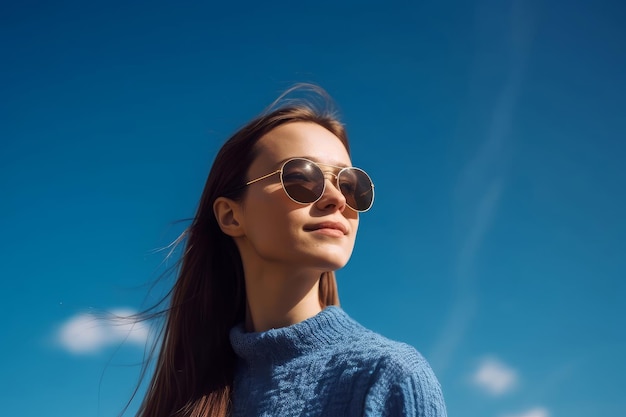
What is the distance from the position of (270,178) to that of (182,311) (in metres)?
1.15

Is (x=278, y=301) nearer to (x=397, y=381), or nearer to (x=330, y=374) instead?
(x=330, y=374)

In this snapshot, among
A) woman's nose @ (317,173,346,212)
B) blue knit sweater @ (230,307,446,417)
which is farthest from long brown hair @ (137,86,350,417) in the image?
woman's nose @ (317,173,346,212)

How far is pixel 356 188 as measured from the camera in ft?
12.1

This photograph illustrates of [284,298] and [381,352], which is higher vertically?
[284,298]

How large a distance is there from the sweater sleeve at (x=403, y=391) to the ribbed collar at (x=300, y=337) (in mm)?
436

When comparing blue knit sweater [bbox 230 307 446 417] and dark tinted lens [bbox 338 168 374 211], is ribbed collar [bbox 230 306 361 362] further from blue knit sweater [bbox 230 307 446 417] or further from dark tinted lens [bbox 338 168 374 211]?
dark tinted lens [bbox 338 168 374 211]

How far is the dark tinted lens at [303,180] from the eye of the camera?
3500 millimetres

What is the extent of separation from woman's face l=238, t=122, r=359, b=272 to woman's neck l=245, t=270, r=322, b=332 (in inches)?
3.3

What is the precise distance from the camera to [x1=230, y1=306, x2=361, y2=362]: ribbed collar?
11.5 ft

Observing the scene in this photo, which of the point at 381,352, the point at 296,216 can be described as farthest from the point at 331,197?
the point at 381,352

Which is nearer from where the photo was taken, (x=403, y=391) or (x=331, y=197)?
(x=403, y=391)

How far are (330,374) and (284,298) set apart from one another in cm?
52

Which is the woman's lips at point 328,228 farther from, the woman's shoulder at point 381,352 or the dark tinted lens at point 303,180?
the woman's shoulder at point 381,352

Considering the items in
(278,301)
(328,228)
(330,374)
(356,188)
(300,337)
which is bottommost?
(330,374)
